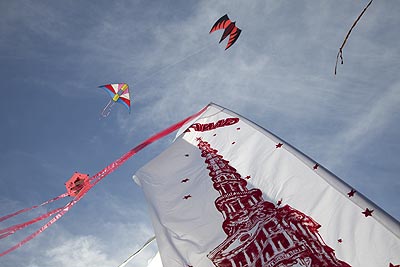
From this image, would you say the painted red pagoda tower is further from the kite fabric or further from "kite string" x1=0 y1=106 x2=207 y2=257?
"kite string" x1=0 y1=106 x2=207 y2=257

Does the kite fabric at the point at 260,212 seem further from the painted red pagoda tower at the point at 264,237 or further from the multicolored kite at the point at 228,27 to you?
the multicolored kite at the point at 228,27

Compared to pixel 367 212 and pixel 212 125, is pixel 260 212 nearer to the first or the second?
pixel 367 212

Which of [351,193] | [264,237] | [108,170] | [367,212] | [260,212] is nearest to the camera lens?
[367,212]

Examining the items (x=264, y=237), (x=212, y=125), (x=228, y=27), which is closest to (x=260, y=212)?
(x=264, y=237)

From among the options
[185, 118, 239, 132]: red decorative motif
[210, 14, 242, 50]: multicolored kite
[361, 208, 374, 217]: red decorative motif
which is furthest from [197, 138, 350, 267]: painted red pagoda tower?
[210, 14, 242, 50]: multicolored kite

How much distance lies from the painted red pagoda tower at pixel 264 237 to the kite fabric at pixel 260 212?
1cm

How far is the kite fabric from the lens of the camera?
131 inches

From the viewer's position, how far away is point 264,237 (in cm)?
381

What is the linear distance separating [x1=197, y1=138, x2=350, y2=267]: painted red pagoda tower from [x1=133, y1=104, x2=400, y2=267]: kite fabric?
0.5 inches

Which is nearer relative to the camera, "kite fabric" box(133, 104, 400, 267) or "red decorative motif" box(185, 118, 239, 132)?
"kite fabric" box(133, 104, 400, 267)

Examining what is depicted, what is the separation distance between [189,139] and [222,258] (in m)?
4.16

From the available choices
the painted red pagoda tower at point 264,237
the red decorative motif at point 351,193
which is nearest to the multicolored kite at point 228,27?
the painted red pagoda tower at point 264,237

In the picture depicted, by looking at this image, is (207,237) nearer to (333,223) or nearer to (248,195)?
(248,195)

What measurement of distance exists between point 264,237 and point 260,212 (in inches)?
19.3
